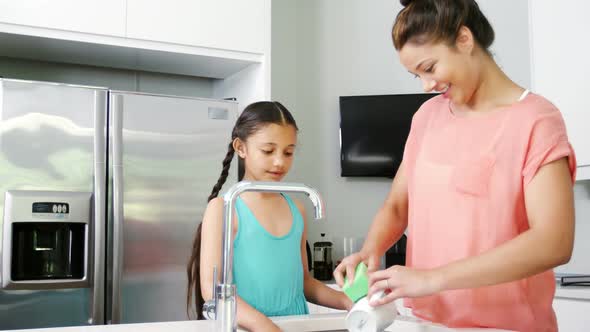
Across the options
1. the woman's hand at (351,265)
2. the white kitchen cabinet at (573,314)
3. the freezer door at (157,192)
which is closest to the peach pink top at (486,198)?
the woman's hand at (351,265)

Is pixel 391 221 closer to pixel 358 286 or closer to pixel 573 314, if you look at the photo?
pixel 358 286

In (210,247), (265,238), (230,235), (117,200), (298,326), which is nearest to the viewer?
(230,235)

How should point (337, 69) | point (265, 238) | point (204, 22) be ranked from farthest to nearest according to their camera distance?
point (337, 69) < point (204, 22) < point (265, 238)

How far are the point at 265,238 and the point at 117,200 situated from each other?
1135mm

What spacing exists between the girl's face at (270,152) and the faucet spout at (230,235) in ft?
1.73

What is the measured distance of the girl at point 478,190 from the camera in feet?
3.14

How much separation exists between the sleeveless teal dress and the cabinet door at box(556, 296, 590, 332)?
1.34 meters

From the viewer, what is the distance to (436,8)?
42.4 inches

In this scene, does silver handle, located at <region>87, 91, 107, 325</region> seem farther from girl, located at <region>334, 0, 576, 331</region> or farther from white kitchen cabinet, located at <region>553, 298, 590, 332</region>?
white kitchen cabinet, located at <region>553, 298, 590, 332</region>

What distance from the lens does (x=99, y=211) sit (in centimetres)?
230

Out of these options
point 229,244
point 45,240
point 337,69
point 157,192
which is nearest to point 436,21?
point 229,244

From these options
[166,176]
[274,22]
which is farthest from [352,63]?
[166,176]

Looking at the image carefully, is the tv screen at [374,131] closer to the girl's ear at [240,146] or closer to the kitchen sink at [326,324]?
the girl's ear at [240,146]

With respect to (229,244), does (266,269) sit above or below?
below
